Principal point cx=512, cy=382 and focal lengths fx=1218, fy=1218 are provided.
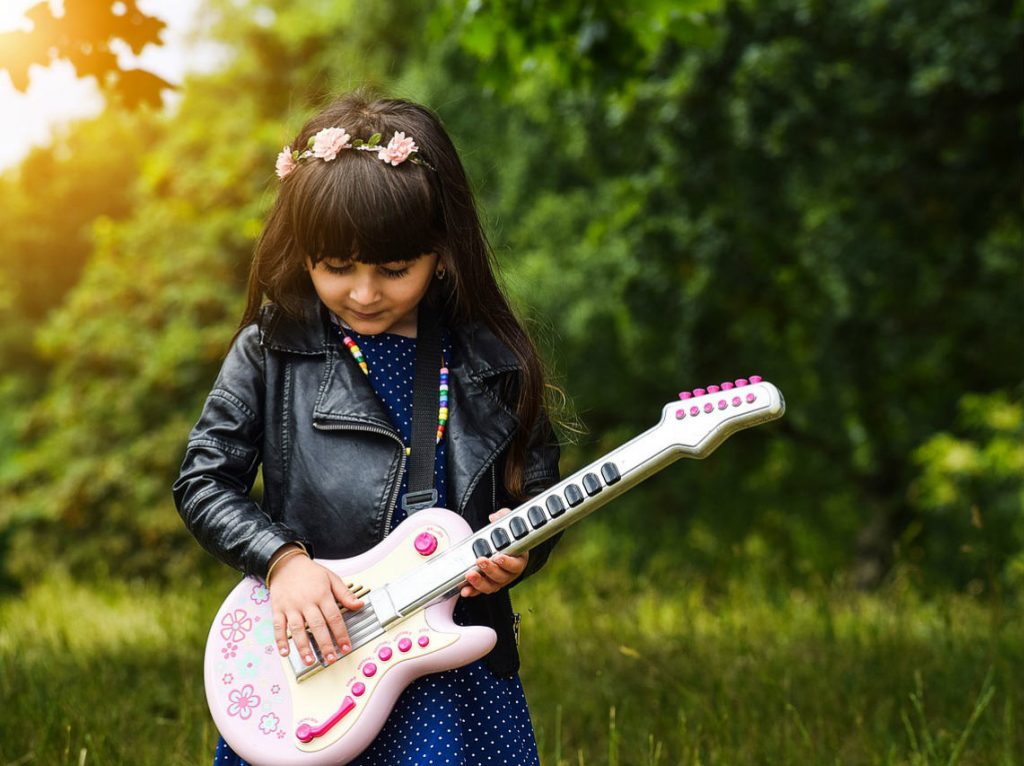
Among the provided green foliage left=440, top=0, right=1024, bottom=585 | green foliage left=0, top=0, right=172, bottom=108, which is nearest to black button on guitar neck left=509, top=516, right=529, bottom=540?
green foliage left=0, top=0, right=172, bottom=108

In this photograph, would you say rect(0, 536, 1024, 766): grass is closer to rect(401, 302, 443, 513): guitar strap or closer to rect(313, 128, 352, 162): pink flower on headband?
rect(401, 302, 443, 513): guitar strap

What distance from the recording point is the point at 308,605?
6.63 ft

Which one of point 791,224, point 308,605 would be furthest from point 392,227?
point 791,224

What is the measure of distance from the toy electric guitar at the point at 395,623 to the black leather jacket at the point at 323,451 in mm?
100

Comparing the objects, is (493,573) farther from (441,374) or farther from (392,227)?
(392,227)

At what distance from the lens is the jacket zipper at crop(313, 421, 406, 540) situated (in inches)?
84.8

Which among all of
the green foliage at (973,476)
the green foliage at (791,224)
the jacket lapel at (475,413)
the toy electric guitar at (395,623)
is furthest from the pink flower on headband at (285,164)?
the green foliage at (973,476)

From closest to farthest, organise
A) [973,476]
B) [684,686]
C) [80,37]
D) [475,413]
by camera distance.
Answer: [475,413] → [684,686] → [80,37] → [973,476]

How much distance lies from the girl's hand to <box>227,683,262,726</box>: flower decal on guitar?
0.09m

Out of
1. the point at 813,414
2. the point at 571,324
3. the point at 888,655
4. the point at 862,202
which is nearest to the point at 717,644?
the point at 888,655

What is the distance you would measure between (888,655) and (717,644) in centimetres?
55

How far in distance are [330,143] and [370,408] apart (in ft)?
1.58

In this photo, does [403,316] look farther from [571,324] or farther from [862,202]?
[571,324]

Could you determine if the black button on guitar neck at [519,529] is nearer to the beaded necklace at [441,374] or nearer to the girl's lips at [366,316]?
the beaded necklace at [441,374]
